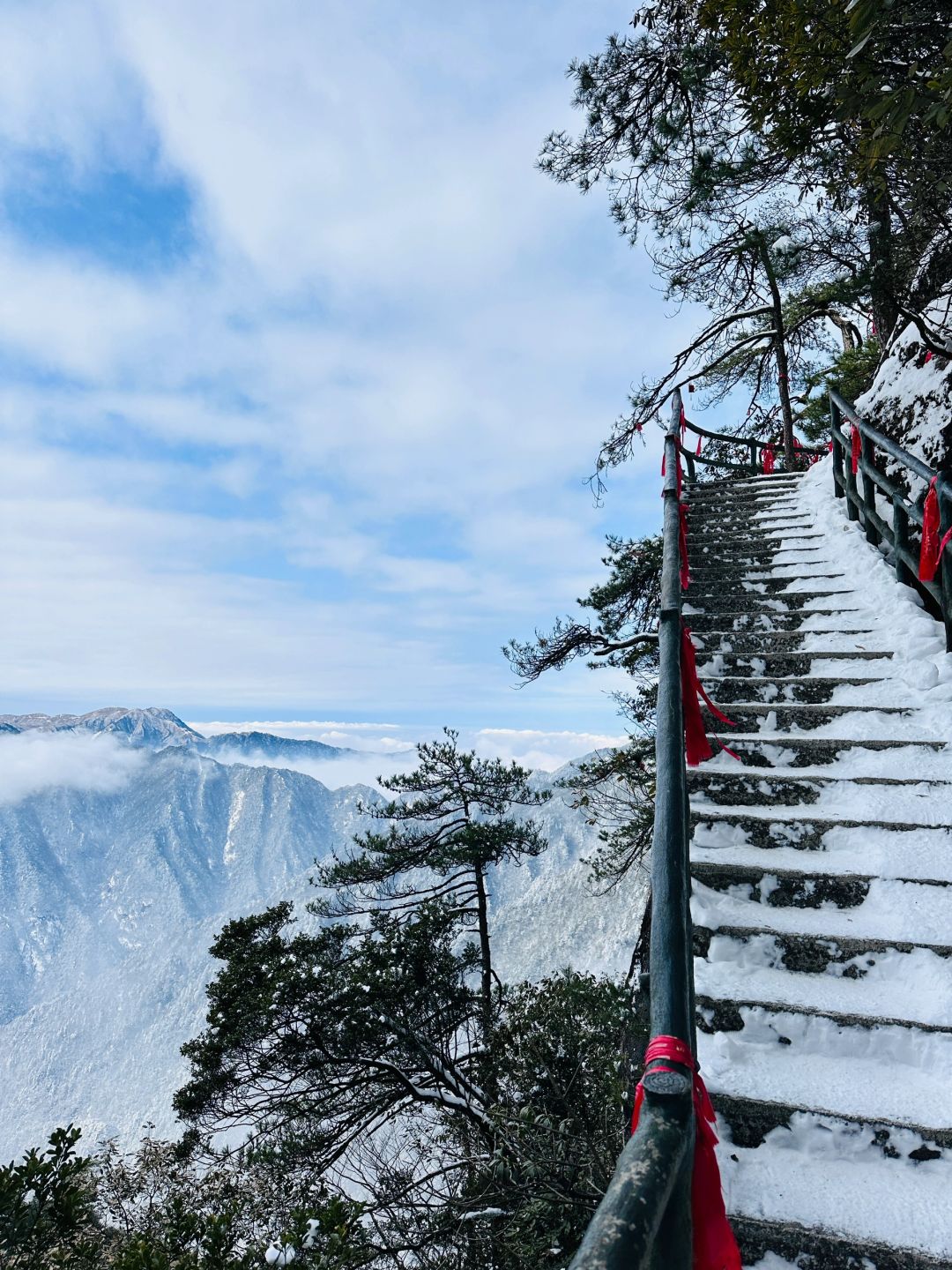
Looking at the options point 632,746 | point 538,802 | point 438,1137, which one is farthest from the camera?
point 538,802

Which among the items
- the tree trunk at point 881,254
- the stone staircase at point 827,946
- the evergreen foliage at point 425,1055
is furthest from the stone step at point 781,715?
the tree trunk at point 881,254

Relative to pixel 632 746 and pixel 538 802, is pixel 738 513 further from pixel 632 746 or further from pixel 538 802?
pixel 538 802

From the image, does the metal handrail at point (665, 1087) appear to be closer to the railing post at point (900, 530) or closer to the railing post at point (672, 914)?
the railing post at point (672, 914)

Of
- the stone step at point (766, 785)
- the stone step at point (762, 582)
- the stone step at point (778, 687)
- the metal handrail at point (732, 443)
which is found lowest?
the stone step at point (766, 785)

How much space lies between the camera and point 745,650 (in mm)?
4508

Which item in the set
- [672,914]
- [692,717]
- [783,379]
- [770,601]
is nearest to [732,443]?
[783,379]

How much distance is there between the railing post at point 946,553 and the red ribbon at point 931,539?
12cm

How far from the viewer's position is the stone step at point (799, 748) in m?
3.35

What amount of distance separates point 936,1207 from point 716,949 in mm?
886

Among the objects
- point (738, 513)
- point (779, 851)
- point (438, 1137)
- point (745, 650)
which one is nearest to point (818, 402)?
point (738, 513)

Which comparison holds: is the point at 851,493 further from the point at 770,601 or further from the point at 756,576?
the point at 770,601

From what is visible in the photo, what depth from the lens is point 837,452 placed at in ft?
21.7

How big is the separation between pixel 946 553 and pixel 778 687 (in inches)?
43.7

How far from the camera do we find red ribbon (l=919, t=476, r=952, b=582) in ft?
12.7
